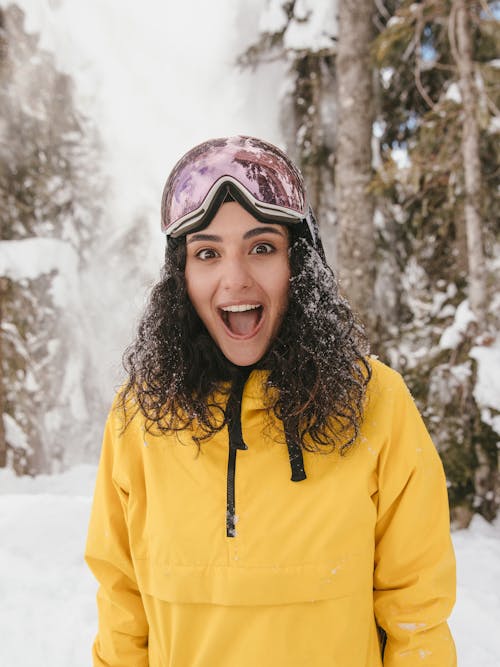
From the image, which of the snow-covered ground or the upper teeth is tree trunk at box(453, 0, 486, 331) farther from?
the upper teeth

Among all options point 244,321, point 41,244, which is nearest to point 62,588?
point 244,321

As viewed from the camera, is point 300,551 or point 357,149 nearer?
point 300,551

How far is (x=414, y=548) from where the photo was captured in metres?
1.21

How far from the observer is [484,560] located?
3555mm

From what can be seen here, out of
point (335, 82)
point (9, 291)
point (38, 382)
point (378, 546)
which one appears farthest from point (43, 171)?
point (378, 546)

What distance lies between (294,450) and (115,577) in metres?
0.65

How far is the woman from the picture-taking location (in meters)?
1.18

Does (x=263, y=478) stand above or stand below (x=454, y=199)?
below

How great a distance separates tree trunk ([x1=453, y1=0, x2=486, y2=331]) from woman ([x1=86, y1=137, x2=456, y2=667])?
2916mm

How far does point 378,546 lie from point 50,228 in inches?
308

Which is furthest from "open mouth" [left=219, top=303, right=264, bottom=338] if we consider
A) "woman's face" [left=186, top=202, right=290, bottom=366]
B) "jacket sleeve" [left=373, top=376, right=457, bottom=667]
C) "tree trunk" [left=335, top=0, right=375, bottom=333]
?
"tree trunk" [left=335, top=0, right=375, bottom=333]

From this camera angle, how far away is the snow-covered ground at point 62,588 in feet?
8.27

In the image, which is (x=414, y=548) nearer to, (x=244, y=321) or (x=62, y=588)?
(x=244, y=321)

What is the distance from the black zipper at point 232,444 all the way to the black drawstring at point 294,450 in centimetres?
11
